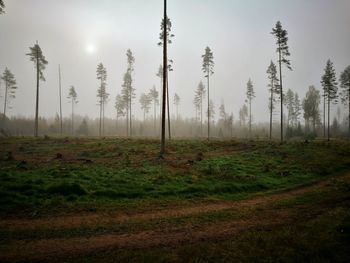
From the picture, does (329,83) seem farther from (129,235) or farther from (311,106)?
(129,235)

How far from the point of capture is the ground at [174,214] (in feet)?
21.8

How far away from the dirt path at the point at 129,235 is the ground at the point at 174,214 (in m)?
0.03

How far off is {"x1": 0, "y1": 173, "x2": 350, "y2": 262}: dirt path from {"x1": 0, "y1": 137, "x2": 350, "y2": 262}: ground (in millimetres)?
33

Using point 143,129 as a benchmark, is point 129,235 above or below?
below

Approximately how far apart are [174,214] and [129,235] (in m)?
2.75

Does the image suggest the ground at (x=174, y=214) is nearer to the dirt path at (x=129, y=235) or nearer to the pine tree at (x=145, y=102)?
the dirt path at (x=129, y=235)

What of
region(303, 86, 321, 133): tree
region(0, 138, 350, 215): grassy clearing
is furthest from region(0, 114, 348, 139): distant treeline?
region(0, 138, 350, 215): grassy clearing

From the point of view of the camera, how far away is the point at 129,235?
26.3 feet

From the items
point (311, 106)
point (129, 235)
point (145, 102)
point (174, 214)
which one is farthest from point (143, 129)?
point (129, 235)

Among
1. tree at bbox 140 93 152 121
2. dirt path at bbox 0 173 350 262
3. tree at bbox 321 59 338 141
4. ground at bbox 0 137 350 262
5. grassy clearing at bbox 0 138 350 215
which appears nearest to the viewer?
ground at bbox 0 137 350 262

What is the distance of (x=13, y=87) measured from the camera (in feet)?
207

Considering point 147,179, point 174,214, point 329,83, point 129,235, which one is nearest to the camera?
point 129,235

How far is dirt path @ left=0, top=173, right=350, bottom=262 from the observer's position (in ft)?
22.3

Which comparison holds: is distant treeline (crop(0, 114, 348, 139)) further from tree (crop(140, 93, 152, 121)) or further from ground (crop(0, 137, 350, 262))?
ground (crop(0, 137, 350, 262))
